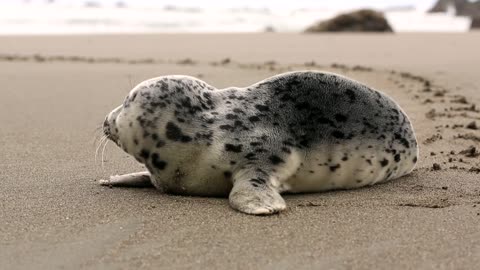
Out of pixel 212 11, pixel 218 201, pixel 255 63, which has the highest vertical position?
pixel 218 201

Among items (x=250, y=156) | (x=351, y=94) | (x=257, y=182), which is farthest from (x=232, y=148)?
(x=351, y=94)

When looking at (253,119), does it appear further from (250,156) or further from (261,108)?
(250,156)

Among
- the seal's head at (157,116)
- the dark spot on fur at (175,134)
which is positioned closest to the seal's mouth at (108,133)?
the seal's head at (157,116)

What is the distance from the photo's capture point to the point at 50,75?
7008mm

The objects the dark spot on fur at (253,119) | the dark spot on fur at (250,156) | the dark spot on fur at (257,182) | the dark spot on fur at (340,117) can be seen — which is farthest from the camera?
the dark spot on fur at (340,117)

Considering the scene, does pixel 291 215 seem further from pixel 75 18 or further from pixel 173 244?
pixel 75 18

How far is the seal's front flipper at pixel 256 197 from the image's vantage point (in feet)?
9.08

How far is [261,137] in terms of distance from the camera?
309cm

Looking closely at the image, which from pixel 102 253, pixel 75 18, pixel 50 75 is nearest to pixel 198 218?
pixel 102 253

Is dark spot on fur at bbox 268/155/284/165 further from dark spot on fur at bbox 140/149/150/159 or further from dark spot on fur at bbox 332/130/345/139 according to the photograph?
dark spot on fur at bbox 140/149/150/159

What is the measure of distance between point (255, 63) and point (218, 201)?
536 cm

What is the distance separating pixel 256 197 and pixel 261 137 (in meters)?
0.35

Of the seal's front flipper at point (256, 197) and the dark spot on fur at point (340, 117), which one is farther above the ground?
the dark spot on fur at point (340, 117)

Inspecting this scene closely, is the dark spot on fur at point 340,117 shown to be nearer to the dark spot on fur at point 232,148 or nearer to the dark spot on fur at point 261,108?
the dark spot on fur at point 261,108
